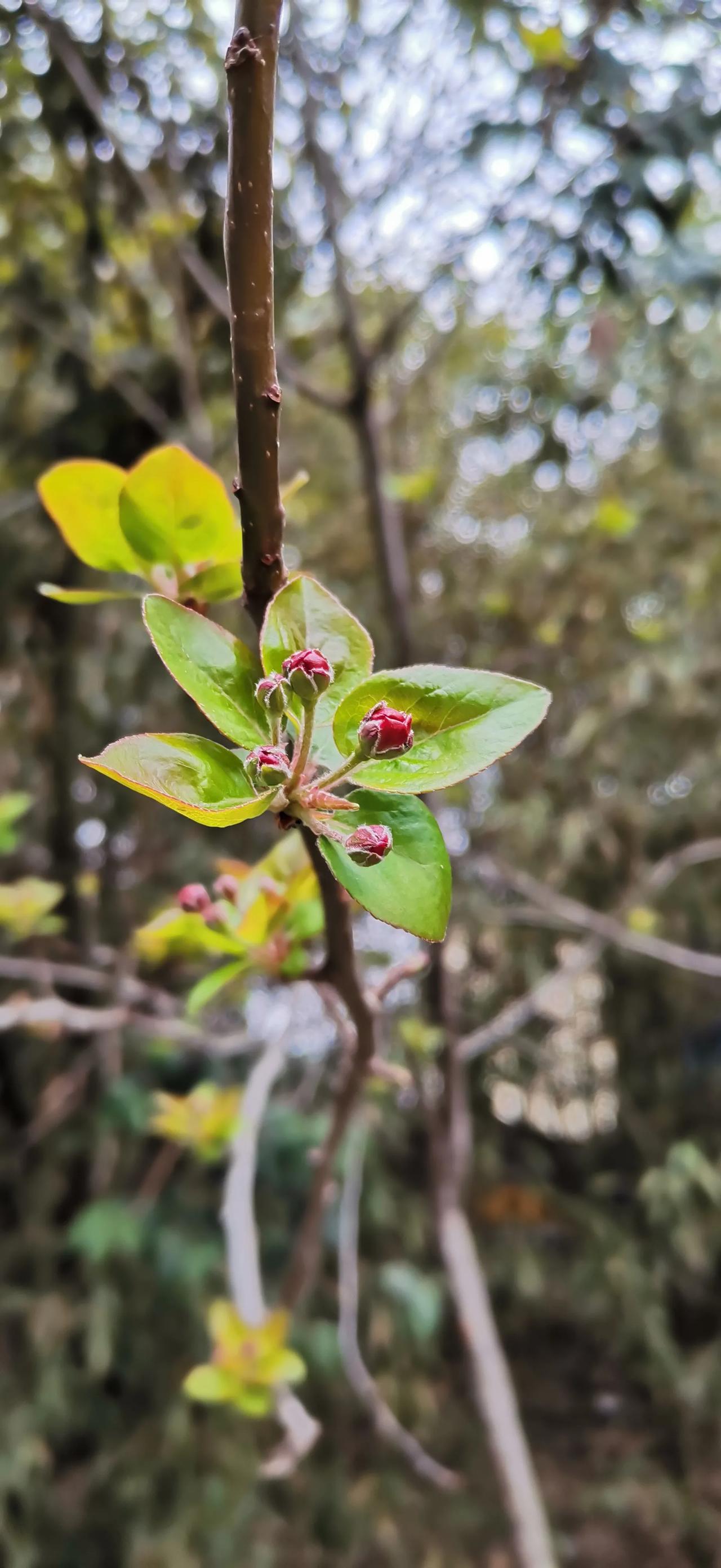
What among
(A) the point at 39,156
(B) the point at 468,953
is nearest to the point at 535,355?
(A) the point at 39,156

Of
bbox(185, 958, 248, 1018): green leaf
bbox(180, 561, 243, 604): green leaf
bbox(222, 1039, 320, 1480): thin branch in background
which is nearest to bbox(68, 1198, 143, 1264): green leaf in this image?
bbox(222, 1039, 320, 1480): thin branch in background

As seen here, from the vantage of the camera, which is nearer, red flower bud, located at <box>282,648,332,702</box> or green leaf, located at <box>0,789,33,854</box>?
red flower bud, located at <box>282,648,332,702</box>

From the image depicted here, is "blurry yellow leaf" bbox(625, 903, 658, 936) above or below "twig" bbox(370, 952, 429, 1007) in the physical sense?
below

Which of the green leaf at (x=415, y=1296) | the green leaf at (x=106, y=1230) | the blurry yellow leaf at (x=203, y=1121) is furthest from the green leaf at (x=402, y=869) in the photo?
the green leaf at (x=415, y=1296)

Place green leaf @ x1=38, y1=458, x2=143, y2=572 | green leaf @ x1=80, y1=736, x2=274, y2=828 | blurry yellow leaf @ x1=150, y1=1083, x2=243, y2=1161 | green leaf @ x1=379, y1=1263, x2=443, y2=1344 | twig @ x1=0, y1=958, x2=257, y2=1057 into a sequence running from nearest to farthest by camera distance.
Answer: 1. green leaf @ x1=80, y1=736, x2=274, y2=828
2. green leaf @ x1=38, y1=458, x2=143, y2=572
3. twig @ x1=0, y1=958, x2=257, y2=1057
4. blurry yellow leaf @ x1=150, y1=1083, x2=243, y2=1161
5. green leaf @ x1=379, y1=1263, x2=443, y2=1344

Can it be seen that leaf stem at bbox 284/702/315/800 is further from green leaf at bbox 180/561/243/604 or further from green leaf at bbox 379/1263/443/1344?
green leaf at bbox 379/1263/443/1344

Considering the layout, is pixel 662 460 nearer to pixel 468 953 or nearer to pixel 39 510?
pixel 468 953

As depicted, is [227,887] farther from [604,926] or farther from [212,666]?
[604,926]
